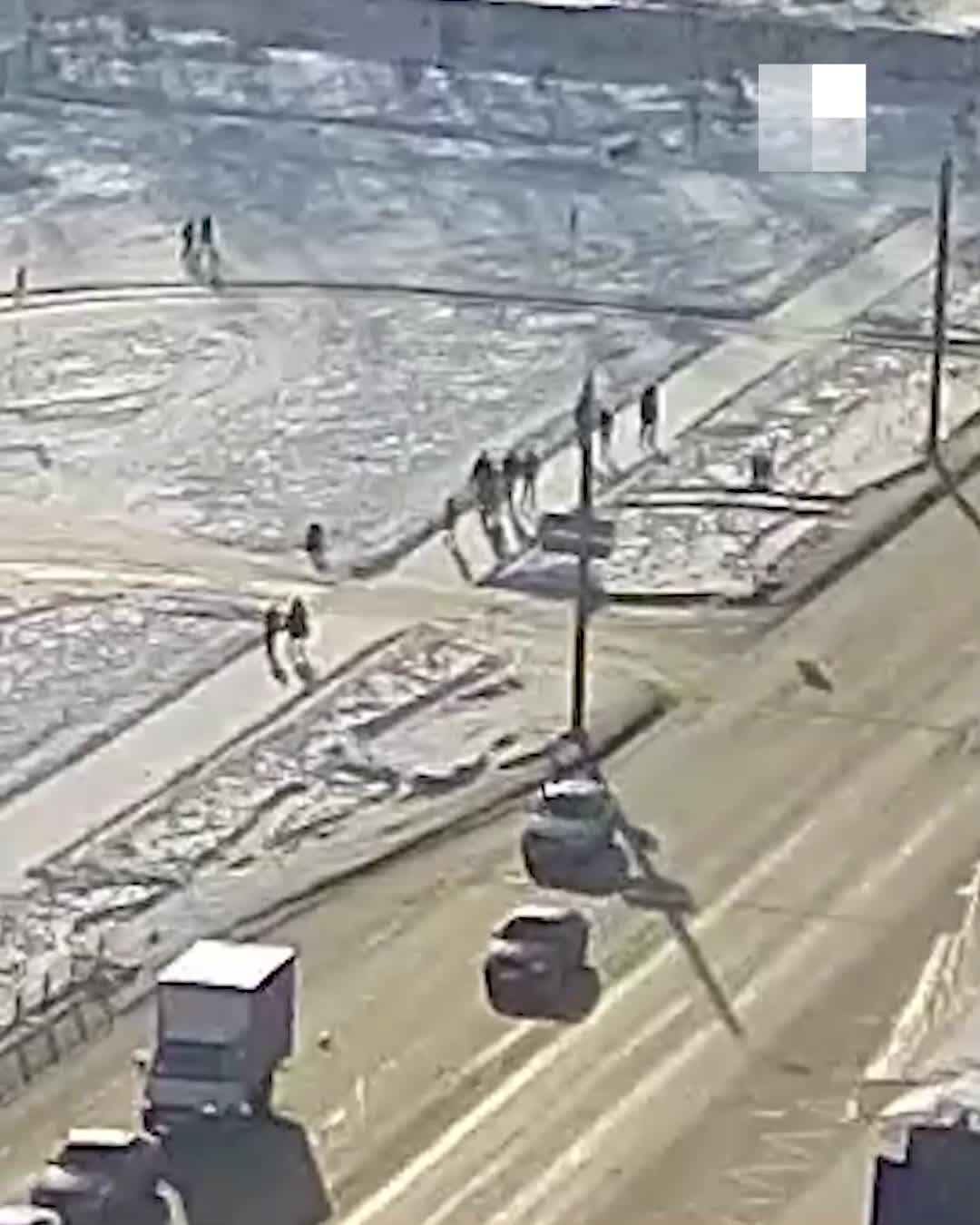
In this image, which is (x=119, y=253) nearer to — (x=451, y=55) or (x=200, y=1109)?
(x=451, y=55)

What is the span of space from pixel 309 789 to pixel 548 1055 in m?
4.78

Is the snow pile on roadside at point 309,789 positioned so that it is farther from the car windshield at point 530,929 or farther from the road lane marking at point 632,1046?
the road lane marking at point 632,1046

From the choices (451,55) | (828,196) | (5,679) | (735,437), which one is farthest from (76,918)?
(451,55)

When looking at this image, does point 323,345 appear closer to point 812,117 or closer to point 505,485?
point 505,485

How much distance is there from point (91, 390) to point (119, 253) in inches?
207

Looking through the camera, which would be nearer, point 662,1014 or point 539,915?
point 662,1014

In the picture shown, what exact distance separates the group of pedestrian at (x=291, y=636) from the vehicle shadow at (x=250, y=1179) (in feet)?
26.5

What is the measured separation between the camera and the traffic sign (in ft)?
119

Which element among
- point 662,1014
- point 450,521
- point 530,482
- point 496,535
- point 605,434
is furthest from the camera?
point 605,434

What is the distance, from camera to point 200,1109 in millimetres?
27641

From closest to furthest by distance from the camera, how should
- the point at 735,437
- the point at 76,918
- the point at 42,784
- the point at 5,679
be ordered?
the point at 76,918 < the point at 42,784 < the point at 5,679 < the point at 735,437

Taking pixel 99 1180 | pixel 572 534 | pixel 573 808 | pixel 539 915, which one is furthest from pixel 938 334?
pixel 99 1180

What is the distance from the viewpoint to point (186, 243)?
48938mm

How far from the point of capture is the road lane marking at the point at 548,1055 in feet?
88.6
